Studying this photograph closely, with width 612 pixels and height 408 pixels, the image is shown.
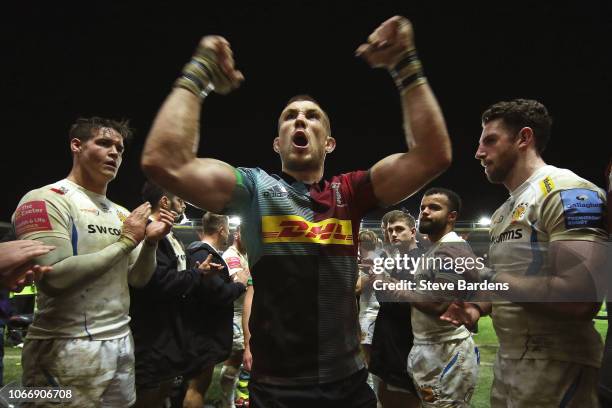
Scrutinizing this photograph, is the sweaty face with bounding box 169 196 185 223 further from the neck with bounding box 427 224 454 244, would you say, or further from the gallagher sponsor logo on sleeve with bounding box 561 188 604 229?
the gallagher sponsor logo on sleeve with bounding box 561 188 604 229

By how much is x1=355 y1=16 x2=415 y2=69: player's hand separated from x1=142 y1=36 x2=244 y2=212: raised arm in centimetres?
61

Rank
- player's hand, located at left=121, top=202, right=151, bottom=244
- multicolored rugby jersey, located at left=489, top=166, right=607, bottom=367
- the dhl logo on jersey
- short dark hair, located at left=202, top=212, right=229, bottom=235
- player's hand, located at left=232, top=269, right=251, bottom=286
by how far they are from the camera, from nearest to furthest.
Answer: the dhl logo on jersey, multicolored rugby jersey, located at left=489, top=166, right=607, bottom=367, player's hand, located at left=121, top=202, right=151, bottom=244, short dark hair, located at left=202, top=212, right=229, bottom=235, player's hand, located at left=232, top=269, right=251, bottom=286

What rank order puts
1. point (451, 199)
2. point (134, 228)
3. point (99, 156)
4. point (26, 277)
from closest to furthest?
point (26, 277)
point (134, 228)
point (99, 156)
point (451, 199)

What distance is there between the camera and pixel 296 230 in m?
1.93

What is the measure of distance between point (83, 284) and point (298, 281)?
5.47 feet

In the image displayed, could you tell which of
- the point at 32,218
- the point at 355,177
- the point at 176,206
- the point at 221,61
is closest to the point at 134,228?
the point at 32,218

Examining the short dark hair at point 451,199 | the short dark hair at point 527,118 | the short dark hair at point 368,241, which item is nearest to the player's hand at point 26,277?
the short dark hair at point 527,118

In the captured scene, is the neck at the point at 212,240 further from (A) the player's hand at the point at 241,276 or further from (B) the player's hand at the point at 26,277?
(B) the player's hand at the point at 26,277

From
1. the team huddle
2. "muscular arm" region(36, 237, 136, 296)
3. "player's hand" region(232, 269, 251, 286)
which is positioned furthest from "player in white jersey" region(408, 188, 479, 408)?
"muscular arm" region(36, 237, 136, 296)

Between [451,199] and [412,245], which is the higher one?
[451,199]

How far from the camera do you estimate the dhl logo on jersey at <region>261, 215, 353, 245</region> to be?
6.31ft

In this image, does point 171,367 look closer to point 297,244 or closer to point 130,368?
point 130,368

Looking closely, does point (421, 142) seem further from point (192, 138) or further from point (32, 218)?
point (32, 218)

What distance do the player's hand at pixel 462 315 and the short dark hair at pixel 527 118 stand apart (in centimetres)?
120
